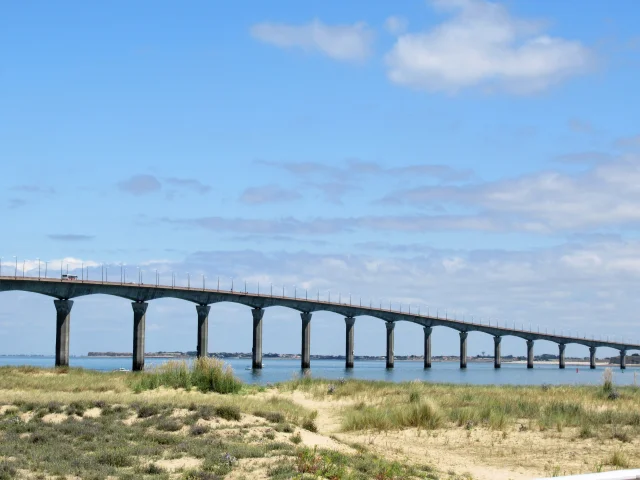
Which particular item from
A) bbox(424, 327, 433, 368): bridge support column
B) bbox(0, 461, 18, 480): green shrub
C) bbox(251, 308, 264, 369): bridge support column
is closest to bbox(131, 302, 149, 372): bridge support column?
bbox(251, 308, 264, 369): bridge support column

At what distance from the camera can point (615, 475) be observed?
689cm

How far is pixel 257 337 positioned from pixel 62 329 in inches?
1328

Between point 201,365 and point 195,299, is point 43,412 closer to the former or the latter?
point 201,365

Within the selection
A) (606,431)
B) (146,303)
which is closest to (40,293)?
(146,303)

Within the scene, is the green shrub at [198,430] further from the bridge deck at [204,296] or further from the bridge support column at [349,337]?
the bridge support column at [349,337]

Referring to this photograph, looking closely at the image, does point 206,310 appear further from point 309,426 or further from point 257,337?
point 309,426

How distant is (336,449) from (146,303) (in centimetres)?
8514

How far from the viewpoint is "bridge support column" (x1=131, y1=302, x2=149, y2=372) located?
322 ft

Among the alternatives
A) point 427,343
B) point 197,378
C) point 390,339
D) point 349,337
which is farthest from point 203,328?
point 197,378

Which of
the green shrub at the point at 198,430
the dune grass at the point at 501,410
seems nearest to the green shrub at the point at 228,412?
the green shrub at the point at 198,430

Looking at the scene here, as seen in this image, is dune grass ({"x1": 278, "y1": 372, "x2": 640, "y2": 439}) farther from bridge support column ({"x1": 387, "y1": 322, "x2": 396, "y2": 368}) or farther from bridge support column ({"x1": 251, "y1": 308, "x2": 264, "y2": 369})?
bridge support column ({"x1": 387, "y1": 322, "x2": 396, "y2": 368})

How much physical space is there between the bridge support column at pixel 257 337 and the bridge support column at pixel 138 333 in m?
20.0

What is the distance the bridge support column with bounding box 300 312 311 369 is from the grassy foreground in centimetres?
9049

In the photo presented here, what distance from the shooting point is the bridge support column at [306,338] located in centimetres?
12362
